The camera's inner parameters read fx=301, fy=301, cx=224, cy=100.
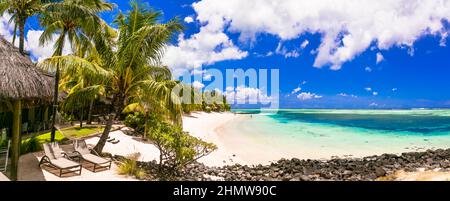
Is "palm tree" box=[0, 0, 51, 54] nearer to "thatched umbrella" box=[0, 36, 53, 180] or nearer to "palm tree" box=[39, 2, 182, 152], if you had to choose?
"palm tree" box=[39, 2, 182, 152]

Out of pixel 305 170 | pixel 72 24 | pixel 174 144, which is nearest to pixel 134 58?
pixel 174 144

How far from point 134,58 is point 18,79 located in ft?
11.5

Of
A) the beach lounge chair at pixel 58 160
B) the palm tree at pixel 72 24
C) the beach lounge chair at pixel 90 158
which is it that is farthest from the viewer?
the palm tree at pixel 72 24

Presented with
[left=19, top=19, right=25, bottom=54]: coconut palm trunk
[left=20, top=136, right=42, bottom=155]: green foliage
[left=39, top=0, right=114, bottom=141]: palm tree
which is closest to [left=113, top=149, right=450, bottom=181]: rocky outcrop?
[left=20, top=136, right=42, bottom=155]: green foliage

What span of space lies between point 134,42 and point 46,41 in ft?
15.1

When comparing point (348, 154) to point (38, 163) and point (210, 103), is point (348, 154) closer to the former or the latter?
point (38, 163)

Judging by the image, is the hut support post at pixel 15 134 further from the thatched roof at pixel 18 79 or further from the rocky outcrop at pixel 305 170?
the rocky outcrop at pixel 305 170

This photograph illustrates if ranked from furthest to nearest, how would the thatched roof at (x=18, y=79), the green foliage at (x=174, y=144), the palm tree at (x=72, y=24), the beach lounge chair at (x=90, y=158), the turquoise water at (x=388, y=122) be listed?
the turquoise water at (x=388, y=122) < the palm tree at (x=72, y=24) < the green foliage at (x=174, y=144) < the beach lounge chair at (x=90, y=158) < the thatched roof at (x=18, y=79)

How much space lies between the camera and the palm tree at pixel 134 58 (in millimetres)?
8516

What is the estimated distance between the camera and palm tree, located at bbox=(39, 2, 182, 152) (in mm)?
8516

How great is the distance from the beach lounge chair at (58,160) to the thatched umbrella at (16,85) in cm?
82

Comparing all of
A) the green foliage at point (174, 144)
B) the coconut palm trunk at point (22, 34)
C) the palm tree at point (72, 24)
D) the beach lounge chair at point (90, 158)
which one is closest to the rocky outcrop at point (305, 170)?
the green foliage at point (174, 144)

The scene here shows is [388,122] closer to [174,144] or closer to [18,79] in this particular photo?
[174,144]
